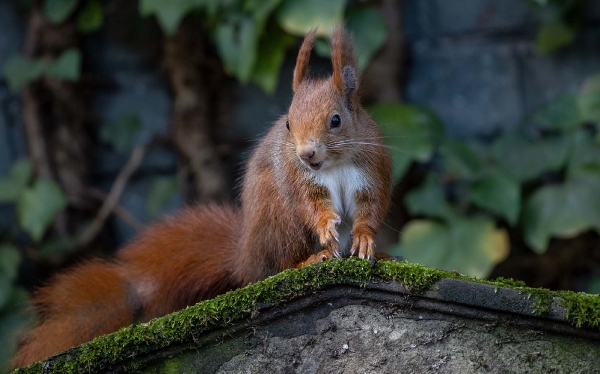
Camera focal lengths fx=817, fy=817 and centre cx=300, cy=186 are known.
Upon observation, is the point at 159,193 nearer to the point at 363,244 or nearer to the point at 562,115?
the point at 562,115

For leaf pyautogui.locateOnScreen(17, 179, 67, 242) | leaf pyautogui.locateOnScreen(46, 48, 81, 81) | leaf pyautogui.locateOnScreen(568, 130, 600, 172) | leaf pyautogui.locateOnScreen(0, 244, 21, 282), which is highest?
leaf pyautogui.locateOnScreen(46, 48, 81, 81)

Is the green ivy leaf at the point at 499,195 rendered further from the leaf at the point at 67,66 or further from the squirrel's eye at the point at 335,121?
the leaf at the point at 67,66

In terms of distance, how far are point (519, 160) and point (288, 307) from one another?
1805mm

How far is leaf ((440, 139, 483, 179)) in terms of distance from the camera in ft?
9.39

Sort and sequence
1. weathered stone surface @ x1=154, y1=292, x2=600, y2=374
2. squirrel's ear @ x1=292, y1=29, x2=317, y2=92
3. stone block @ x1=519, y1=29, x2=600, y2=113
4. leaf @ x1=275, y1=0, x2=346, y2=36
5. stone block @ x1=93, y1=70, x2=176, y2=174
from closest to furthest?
weathered stone surface @ x1=154, y1=292, x2=600, y2=374, squirrel's ear @ x1=292, y1=29, x2=317, y2=92, leaf @ x1=275, y1=0, x2=346, y2=36, stone block @ x1=519, y1=29, x2=600, y2=113, stone block @ x1=93, y1=70, x2=176, y2=174

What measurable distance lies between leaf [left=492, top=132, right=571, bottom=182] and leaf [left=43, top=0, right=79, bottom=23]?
66.2 inches

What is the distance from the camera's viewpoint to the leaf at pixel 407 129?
277cm

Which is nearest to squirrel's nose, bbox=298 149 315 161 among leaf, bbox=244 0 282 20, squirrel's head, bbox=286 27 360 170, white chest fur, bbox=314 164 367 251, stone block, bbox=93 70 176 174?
squirrel's head, bbox=286 27 360 170

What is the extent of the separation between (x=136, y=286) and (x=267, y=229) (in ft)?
1.26

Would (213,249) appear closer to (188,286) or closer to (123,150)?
(188,286)

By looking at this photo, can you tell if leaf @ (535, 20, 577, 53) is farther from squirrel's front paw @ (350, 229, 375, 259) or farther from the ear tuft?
squirrel's front paw @ (350, 229, 375, 259)

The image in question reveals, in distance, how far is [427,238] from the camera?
2781 millimetres

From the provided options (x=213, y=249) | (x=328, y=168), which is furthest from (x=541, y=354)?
(x=213, y=249)

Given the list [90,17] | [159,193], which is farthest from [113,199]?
[90,17]
